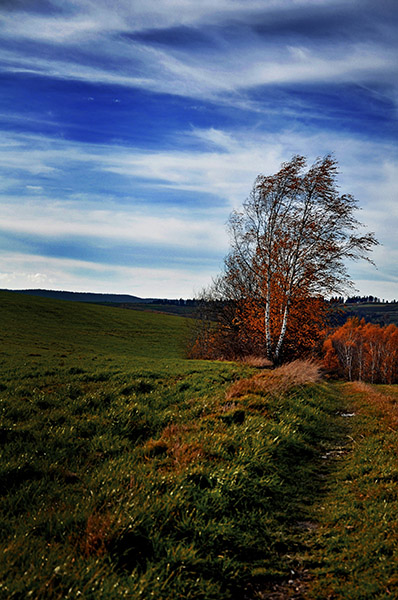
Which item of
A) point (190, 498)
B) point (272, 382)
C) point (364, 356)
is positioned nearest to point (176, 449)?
point (190, 498)

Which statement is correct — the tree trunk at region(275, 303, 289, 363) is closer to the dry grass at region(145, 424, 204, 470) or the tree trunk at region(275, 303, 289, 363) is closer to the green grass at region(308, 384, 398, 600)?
the green grass at region(308, 384, 398, 600)

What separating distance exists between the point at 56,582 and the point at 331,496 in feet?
17.2

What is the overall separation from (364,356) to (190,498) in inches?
4141

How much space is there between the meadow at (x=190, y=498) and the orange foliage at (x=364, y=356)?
8960 cm

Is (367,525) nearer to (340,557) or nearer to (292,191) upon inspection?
(340,557)

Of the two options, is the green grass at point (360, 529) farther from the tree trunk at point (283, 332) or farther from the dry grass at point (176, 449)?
the tree trunk at point (283, 332)

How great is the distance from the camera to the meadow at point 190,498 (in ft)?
15.0

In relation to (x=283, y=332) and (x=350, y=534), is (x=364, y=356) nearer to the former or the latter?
(x=283, y=332)

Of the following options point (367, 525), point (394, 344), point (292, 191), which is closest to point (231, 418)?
point (367, 525)

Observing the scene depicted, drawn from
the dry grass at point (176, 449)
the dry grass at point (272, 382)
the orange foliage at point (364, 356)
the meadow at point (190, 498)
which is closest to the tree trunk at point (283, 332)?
the dry grass at point (272, 382)

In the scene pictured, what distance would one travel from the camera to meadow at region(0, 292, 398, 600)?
458 cm

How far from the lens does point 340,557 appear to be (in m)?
5.26

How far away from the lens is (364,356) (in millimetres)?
101000

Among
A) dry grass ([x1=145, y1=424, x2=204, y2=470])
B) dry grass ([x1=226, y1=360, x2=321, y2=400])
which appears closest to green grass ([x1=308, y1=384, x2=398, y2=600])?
dry grass ([x1=145, y1=424, x2=204, y2=470])
